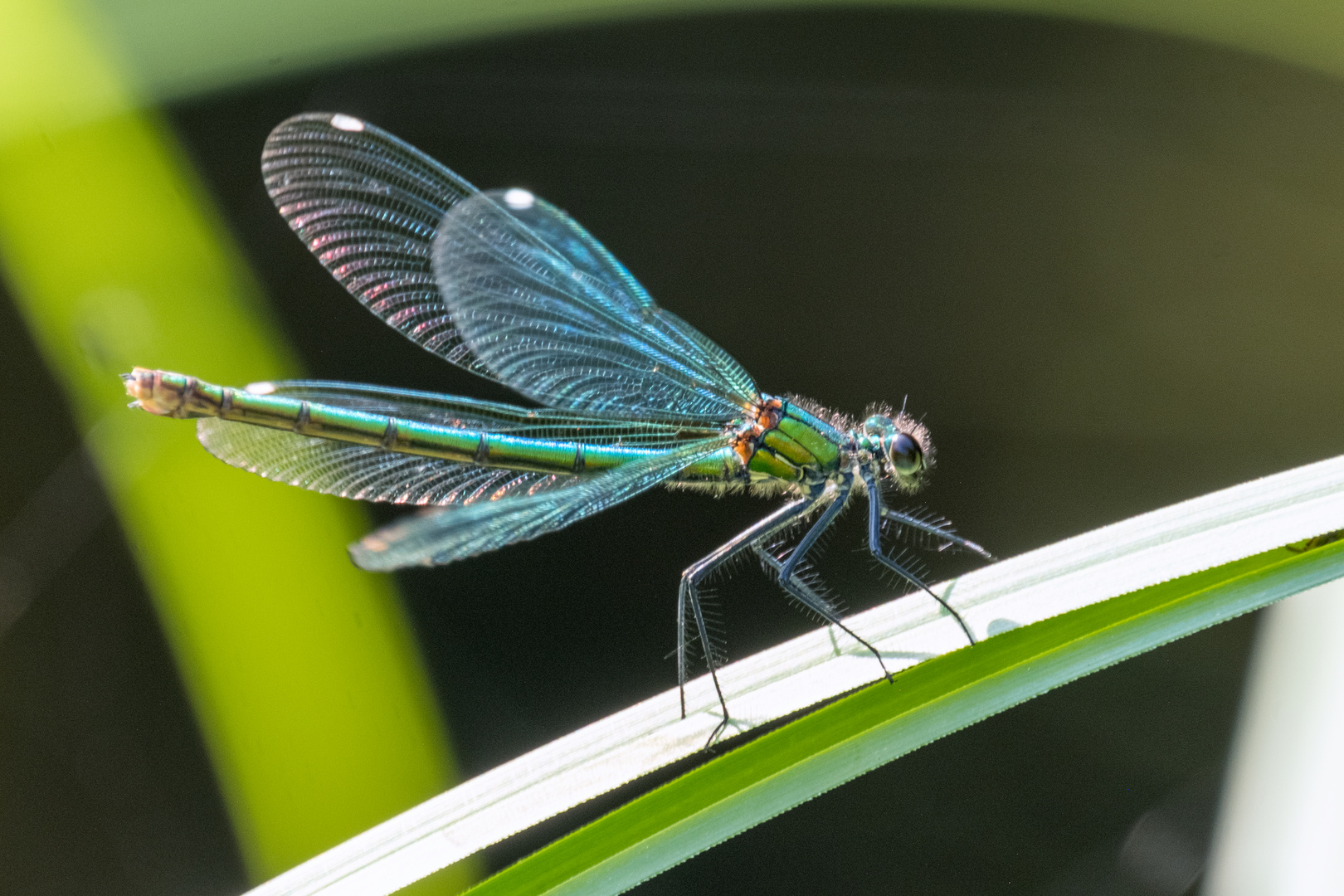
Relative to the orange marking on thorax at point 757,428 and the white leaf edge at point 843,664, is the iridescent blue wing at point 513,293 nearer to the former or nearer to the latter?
the orange marking on thorax at point 757,428

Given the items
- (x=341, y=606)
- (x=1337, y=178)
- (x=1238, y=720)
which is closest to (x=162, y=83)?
(x=341, y=606)

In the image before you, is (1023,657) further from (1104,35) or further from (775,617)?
(1104,35)

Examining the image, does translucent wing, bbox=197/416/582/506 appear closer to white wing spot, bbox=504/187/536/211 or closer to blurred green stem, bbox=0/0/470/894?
blurred green stem, bbox=0/0/470/894

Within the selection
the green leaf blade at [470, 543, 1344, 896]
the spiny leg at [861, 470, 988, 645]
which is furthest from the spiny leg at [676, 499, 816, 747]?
the green leaf blade at [470, 543, 1344, 896]

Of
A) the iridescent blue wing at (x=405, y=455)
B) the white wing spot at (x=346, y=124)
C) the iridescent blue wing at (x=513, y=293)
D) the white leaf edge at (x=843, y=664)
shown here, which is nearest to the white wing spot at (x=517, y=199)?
the iridescent blue wing at (x=513, y=293)

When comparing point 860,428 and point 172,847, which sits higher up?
point 860,428
